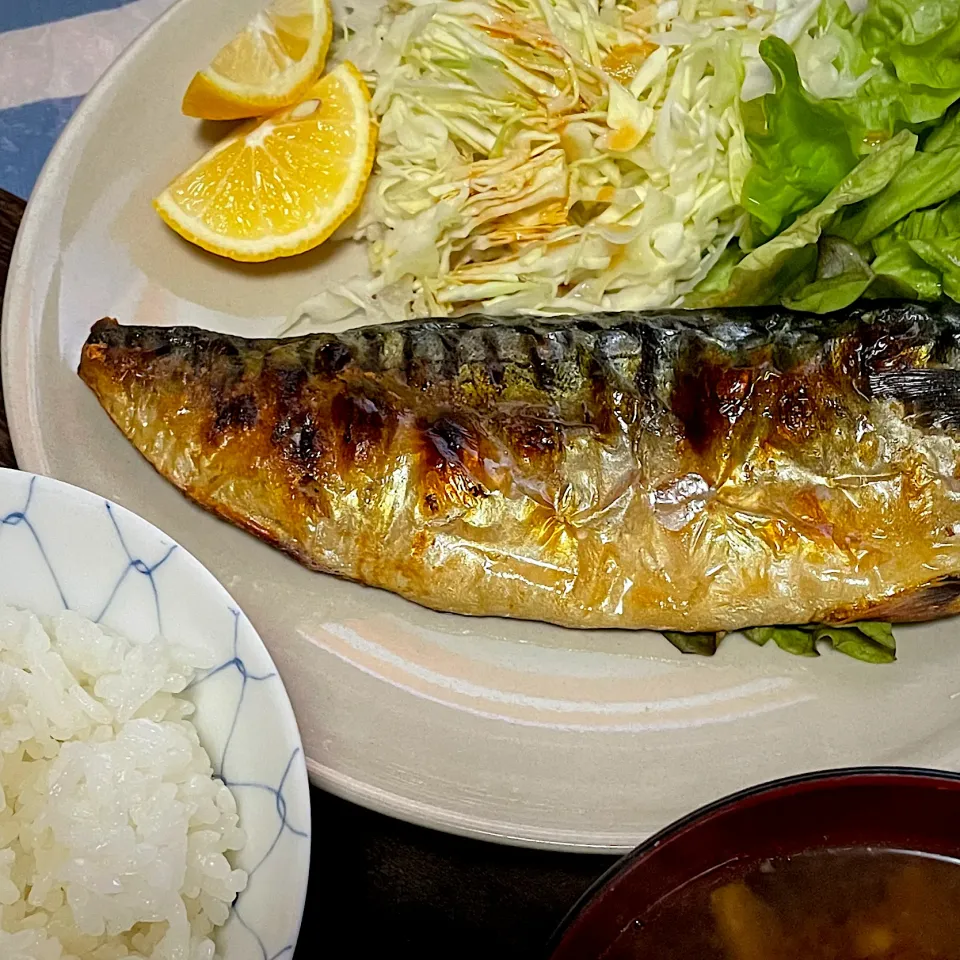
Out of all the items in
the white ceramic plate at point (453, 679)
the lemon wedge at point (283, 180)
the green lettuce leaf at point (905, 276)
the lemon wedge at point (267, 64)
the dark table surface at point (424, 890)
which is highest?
the lemon wedge at point (267, 64)

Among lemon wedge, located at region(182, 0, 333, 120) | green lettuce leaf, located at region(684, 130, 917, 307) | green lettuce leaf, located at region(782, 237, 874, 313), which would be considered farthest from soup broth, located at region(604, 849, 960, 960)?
lemon wedge, located at region(182, 0, 333, 120)

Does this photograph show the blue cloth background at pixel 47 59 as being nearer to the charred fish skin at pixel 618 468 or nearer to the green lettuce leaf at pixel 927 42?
the charred fish skin at pixel 618 468

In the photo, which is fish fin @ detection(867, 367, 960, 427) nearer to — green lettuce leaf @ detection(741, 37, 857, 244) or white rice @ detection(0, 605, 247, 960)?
green lettuce leaf @ detection(741, 37, 857, 244)

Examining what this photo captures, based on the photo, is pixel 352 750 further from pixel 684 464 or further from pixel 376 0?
pixel 376 0

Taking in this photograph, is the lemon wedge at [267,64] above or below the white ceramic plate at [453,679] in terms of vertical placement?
above

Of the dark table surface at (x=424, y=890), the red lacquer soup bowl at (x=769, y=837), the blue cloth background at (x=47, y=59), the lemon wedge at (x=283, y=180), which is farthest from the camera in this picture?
the blue cloth background at (x=47, y=59)

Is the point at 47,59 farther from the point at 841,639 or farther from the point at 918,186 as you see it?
the point at 841,639

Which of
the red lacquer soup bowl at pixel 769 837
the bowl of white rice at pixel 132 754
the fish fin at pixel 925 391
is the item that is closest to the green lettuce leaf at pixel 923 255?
the fish fin at pixel 925 391

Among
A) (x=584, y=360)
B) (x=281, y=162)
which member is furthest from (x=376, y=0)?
(x=584, y=360)
